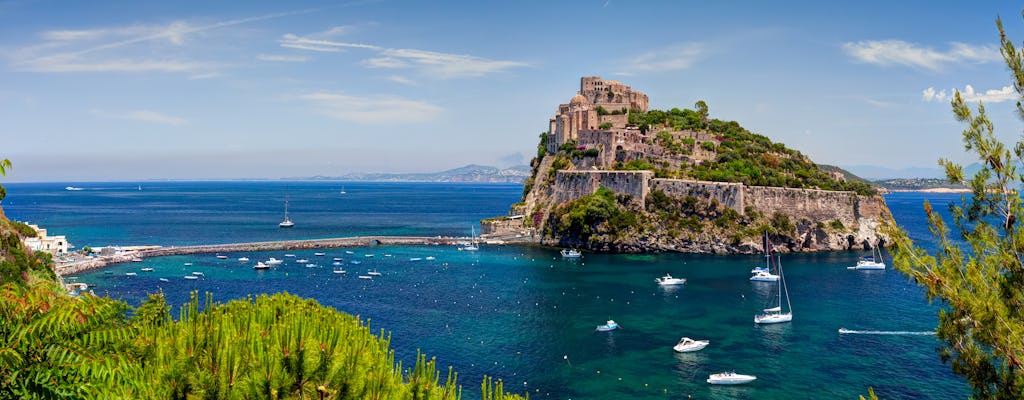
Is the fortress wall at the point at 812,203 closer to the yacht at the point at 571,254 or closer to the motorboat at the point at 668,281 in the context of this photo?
the yacht at the point at 571,254

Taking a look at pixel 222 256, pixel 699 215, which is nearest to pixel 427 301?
pixel 222 256

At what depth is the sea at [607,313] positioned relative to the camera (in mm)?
28031

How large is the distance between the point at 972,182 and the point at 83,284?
166 feet

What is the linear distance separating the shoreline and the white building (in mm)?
3009

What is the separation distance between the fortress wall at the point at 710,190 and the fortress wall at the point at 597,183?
230cm

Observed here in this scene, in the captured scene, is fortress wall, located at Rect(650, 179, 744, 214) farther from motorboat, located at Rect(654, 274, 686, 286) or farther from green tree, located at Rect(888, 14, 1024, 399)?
green tree, located at Rect(888, 14, 1024, 399)

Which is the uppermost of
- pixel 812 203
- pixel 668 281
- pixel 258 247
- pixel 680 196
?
pixel 680 196

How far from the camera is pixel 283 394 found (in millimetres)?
10594

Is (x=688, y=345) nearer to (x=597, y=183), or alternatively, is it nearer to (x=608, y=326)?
(x=608, y=326)

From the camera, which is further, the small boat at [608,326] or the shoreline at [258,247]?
the shoreline at [258,247]

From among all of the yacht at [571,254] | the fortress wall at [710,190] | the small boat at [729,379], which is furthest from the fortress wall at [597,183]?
the small boat at [729,379]

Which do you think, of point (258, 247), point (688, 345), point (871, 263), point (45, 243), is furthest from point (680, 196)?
point (45, 243)

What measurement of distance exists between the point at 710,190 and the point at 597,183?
12.3 meters

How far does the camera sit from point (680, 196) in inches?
2694
